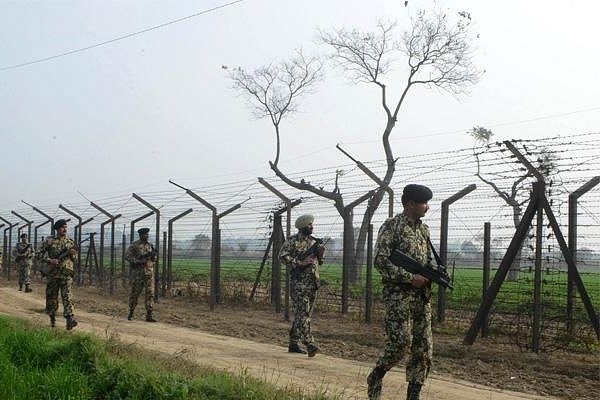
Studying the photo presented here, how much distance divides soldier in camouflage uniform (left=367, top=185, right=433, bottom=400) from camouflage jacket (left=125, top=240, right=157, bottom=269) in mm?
9002

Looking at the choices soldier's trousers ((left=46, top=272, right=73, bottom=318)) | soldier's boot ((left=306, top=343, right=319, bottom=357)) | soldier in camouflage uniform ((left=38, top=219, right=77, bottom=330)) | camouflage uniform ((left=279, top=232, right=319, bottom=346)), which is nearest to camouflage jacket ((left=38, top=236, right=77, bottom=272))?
soldier in camouflage uniform ((left=38, top=219, right=77, bottom=330))

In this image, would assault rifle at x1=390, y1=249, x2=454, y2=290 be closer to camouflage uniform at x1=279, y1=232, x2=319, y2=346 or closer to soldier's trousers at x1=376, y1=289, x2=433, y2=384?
soldier's trousers at x1=376, y1=289, x2=433, y2=384

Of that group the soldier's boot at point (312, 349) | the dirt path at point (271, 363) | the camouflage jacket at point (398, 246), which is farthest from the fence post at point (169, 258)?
the camouflage jacket at point (398, 246)

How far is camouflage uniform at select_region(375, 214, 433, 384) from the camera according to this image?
6180 millimetres

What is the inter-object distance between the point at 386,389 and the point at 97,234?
20253 mm

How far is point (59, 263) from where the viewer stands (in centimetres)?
1234

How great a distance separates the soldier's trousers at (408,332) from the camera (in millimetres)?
6176

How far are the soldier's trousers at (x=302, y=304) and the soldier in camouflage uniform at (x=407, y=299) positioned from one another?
11.8ft

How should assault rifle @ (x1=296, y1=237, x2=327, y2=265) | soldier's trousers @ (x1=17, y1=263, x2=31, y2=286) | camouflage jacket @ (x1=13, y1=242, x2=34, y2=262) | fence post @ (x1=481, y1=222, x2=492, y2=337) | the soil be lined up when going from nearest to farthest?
the soil → assault rifle @ (x1=296, y1=237, x2=327, y2=265) → fence post @ (x1=481, y1=222, x2=492, y2=337) → camouflage jacket @ (x1=13, y1=242, x2=34, y2=262) → soldier's trousers @ (x1=17, y1=263, x2=31, y2=286)

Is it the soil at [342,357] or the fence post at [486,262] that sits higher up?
the fence post at [486,262]

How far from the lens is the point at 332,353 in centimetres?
1021

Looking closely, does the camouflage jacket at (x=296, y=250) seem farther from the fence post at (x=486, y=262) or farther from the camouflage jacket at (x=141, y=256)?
the camouflage jacket at (x=141, y=256)

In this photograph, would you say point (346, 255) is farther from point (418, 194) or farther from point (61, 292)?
point (418, 194)

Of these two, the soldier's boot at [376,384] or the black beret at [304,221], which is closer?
the soldier's boot at [376,384]
